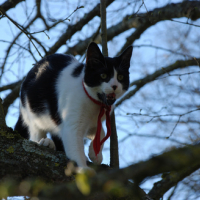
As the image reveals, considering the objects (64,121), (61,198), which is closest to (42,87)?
(64,121)

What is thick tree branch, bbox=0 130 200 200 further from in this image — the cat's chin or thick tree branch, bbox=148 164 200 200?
thick tree branch, bbox=148 164 200 200

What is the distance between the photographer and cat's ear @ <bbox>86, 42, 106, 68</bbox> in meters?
2.56

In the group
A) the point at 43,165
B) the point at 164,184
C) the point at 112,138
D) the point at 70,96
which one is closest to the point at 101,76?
the point at 70,96

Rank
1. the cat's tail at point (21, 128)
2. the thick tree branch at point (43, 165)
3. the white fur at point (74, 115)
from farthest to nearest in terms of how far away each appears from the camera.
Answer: the cat's tail at point (21, 128)
the white fur at point (74, 115)
the thick tree branch at point (43, 165)

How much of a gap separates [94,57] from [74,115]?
22.7 inches

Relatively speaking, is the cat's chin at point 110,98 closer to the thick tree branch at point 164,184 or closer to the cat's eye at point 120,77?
the cat's eye at point 120,77

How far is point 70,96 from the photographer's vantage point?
268cm

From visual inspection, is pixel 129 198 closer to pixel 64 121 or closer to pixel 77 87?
pixel 64 121

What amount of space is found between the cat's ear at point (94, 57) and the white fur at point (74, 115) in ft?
0.57

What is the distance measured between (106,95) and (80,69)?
1.97 feet

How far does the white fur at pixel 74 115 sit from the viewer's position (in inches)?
96.1

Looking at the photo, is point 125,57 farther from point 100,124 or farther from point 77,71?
point 100,124

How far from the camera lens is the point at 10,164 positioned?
1740mm

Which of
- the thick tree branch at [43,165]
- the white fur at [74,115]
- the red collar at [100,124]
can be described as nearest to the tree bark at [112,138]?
the red collar at [100,124]
